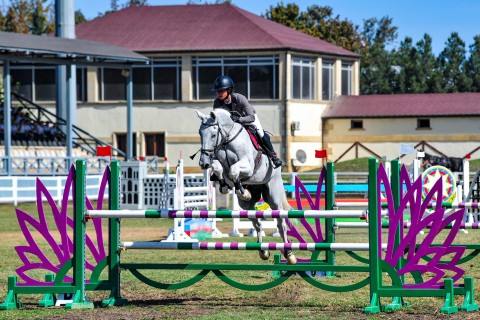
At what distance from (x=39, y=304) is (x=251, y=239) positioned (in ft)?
29.8

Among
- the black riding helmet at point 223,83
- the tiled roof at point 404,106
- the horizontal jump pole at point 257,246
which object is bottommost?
the horizontal jump pole at point 257,246

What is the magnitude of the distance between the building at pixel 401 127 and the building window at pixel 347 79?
208cm

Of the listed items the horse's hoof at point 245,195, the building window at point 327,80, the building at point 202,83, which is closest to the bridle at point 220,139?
the horse's hoof at point 245,195

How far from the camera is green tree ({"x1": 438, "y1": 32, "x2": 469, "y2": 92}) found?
76625mm

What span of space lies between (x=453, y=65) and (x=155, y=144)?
33.4 metres

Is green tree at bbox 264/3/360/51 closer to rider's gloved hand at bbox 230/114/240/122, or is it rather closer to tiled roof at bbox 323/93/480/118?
tiled roof at bbox 323/93/480/118

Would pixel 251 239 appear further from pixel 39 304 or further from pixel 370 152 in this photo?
pixel 370 152

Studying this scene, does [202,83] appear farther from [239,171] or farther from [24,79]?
[239,171]

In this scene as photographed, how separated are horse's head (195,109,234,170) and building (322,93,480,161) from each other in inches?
1540

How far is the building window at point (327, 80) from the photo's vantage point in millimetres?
53625

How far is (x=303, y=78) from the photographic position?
51.7 meters

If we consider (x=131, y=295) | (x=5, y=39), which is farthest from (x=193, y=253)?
(x=5, y=39)

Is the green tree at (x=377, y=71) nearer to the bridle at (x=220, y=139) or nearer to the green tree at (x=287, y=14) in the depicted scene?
the green tree at (x=287, y=14)

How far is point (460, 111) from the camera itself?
170 feet
